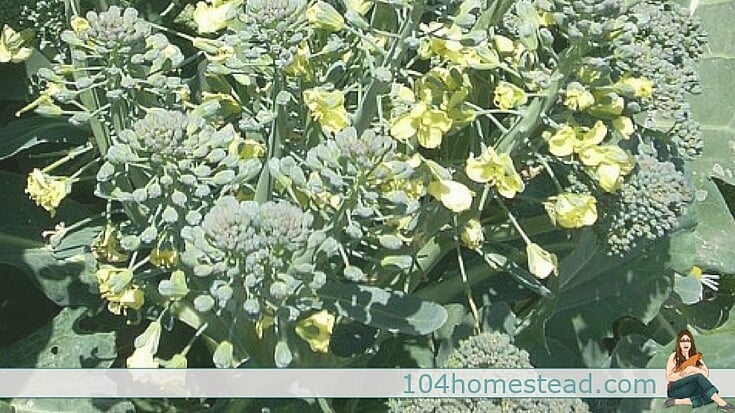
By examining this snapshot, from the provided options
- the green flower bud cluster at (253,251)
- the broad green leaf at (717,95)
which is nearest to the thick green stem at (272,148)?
the green flower bud cluster at (253,251)

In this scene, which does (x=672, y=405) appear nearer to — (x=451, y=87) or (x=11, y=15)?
(x=451, y=87)

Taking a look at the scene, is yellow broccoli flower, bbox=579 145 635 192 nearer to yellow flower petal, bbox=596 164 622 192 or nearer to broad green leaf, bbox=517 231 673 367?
yellow flower petal, bbox=596 164 622 192

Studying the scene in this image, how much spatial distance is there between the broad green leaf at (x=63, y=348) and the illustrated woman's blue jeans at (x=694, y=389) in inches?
38.2

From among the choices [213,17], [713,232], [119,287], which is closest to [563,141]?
[213,17]

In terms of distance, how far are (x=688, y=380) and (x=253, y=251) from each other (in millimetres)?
919

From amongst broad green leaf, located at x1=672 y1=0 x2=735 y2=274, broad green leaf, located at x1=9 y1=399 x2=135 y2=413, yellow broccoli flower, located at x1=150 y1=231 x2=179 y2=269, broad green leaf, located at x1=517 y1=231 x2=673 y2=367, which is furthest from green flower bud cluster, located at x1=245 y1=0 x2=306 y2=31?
broad green leaf, located at x1=672 y1=0 x2=735 y2=274

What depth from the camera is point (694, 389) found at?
173 centimetres

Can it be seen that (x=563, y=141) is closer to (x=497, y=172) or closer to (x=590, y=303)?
(x=497, y=172)

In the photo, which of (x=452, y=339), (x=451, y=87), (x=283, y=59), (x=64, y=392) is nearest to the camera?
(x=283, y=59)

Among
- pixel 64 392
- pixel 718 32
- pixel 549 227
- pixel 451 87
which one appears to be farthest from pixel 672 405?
pixel 64 392

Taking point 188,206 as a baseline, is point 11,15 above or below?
above

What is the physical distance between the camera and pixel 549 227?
5.32 ft

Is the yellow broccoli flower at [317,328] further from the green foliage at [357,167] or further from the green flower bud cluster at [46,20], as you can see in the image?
the green flower bud cluster at [46,20]

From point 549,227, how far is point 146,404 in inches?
30.4
